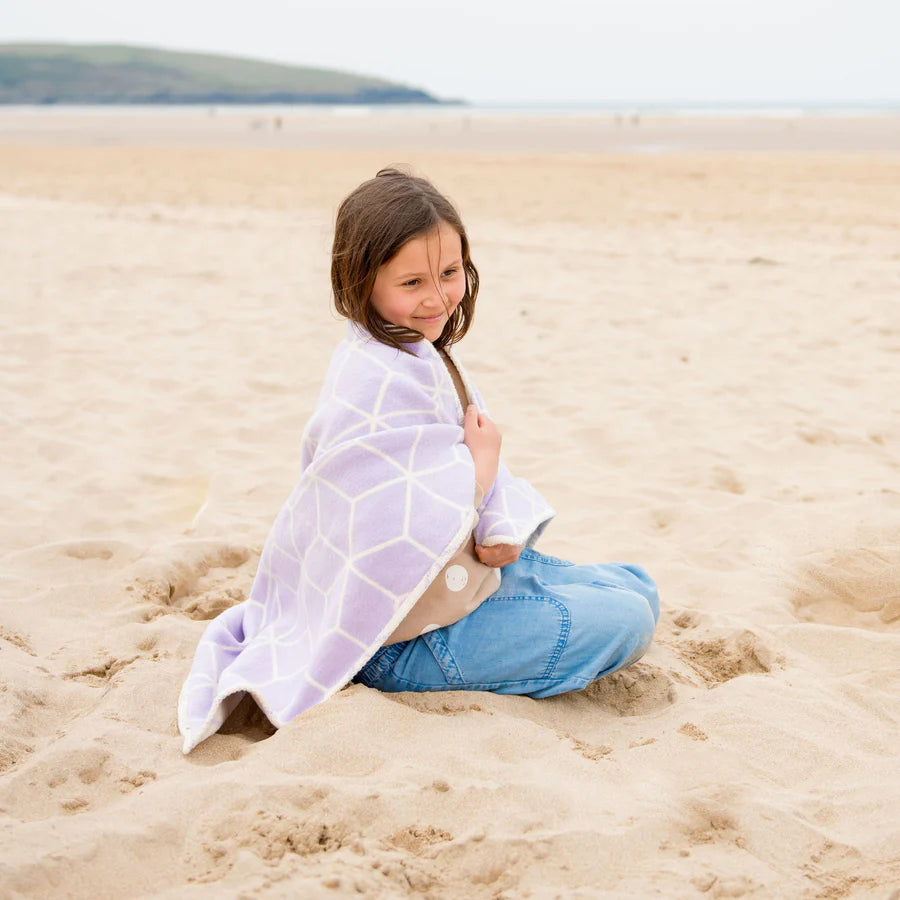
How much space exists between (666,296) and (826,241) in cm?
247

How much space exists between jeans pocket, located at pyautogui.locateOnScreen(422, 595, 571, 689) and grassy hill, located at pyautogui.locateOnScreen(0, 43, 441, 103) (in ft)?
241

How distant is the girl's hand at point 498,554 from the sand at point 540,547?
1.04 feet

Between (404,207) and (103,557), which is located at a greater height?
(404,207)

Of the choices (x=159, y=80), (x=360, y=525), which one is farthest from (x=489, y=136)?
(x=159, y=80)

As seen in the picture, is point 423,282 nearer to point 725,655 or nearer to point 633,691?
point 633,691

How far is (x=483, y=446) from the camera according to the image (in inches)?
94.7

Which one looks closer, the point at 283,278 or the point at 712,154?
the point at 283,278

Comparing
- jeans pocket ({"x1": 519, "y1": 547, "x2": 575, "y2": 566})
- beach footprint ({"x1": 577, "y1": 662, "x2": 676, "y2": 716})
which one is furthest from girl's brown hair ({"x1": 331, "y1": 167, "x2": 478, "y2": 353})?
beach footprint ({"x1": 577, "y1": 662, "x2": 676, "y2": 716})

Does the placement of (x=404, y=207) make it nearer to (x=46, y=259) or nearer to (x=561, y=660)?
(x=561, y=660)

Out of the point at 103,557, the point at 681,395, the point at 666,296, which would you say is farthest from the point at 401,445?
the point at 666,296

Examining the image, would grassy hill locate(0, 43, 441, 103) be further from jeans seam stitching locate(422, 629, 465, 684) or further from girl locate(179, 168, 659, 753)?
jeans seam stitching locate(422, 629, 465, 684)

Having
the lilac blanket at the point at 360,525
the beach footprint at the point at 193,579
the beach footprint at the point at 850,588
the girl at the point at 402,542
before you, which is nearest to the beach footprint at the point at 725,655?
the girl at the point at 402,542

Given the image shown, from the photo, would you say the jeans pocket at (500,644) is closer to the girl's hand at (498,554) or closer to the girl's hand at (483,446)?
the girl's hand at (498,554)

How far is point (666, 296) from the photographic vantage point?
6988 millimetres
